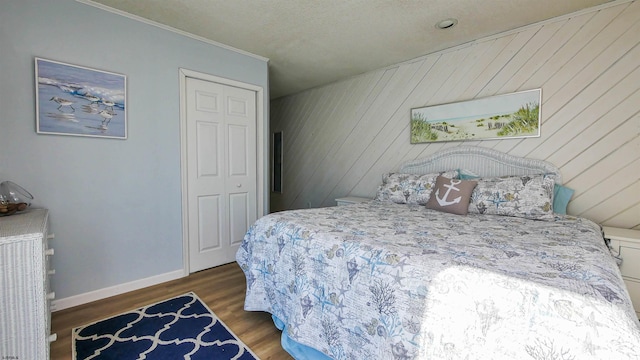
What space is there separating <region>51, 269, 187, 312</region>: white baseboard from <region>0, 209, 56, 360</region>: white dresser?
38.3 inches

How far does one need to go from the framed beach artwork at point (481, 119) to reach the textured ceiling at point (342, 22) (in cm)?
64

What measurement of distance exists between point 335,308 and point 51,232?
2.22 meters

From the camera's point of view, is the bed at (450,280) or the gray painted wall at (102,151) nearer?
the bed at (450,280)

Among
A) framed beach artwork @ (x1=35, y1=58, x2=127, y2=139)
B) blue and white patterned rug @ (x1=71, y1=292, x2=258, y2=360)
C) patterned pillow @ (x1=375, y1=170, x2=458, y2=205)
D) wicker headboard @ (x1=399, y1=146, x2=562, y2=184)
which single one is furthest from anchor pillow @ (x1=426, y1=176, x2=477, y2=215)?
framed beach artwork @ (x1=35, y1=58, x2=127, y2=139)

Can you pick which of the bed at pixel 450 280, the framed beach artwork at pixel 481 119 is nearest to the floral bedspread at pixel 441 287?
the bed at pixel 450 280

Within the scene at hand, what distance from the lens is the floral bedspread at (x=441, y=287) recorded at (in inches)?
32.7

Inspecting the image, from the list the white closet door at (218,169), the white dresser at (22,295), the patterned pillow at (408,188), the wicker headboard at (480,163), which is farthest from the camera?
the white closet door at (218,169)

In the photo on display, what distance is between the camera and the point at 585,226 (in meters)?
1.84

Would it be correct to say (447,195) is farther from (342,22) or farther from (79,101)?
(79,101)

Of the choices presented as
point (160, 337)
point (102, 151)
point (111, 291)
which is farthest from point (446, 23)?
point (111, 291)

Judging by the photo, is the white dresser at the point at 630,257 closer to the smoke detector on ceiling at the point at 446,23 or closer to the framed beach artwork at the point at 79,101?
the smoke detector on ceiling at the point at 446,23

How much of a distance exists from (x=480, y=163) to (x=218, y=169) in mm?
2773

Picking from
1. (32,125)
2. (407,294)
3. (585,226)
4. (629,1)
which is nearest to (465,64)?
(629,1)

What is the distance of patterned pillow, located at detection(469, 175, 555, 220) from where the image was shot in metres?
2.11
